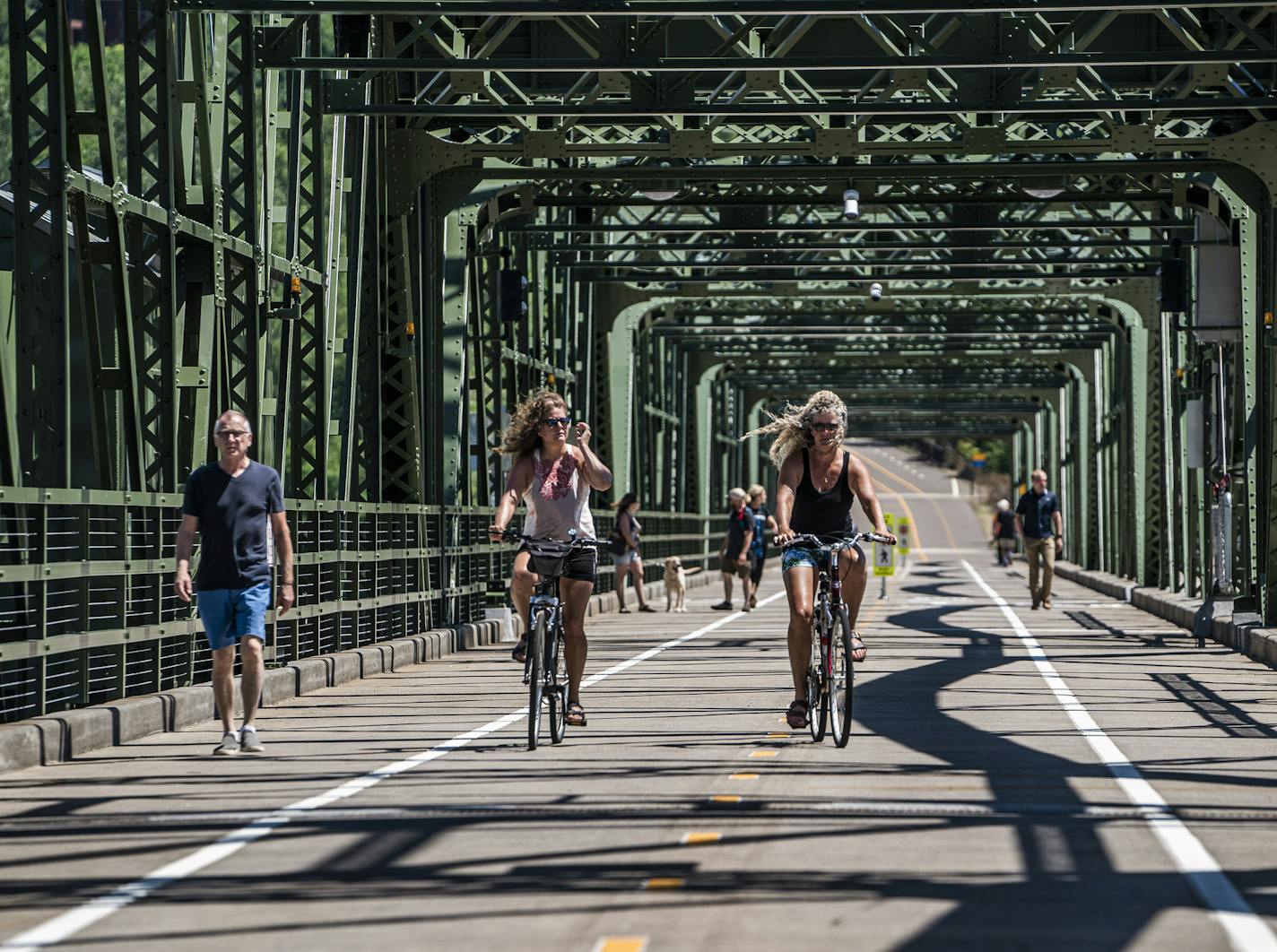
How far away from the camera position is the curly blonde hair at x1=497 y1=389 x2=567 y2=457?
12.4 meters

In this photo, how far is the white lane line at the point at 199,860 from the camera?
6.47 m

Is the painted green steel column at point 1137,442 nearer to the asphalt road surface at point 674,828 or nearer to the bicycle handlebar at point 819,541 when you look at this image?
the asphalt road surface at point 674,828

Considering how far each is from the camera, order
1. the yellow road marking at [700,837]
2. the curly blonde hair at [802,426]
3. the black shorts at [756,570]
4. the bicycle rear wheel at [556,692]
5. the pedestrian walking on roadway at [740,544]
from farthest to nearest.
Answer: the pedestrian walking on roadway at [740,544]
the black shorts at [756,570]
the curly blonde hair at [802,426]
the bicycle rear wheel at [556,692]
the yellow road marking at [700,837]

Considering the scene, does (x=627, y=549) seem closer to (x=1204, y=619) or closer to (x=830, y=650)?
(x=1204, y=619)

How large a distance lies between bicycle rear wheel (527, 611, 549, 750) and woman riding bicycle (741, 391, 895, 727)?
4.33 ft

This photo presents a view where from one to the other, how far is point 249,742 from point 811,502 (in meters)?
3.24

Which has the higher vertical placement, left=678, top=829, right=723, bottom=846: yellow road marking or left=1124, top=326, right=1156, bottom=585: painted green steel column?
left=1124, top=326, right=1156, bottom=585: painted green steel column

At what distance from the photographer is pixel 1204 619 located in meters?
23.1

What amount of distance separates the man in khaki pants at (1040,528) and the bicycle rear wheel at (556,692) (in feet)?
66.4

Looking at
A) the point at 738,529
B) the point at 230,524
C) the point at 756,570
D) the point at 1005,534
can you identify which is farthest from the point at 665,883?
the point at 1005,534

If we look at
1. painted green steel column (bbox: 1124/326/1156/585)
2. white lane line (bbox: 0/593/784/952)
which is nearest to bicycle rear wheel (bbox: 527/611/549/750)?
white lane line (bbox: 0/593/784/952)

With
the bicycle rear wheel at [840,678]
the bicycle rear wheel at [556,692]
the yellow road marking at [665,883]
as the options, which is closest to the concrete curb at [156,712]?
the bicycle rear wheel at [556,692]

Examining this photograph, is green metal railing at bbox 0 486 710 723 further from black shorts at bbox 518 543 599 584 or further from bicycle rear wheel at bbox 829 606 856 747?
bicycle rear wheel at bbox 829 606 856 747

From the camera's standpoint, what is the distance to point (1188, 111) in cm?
1983
